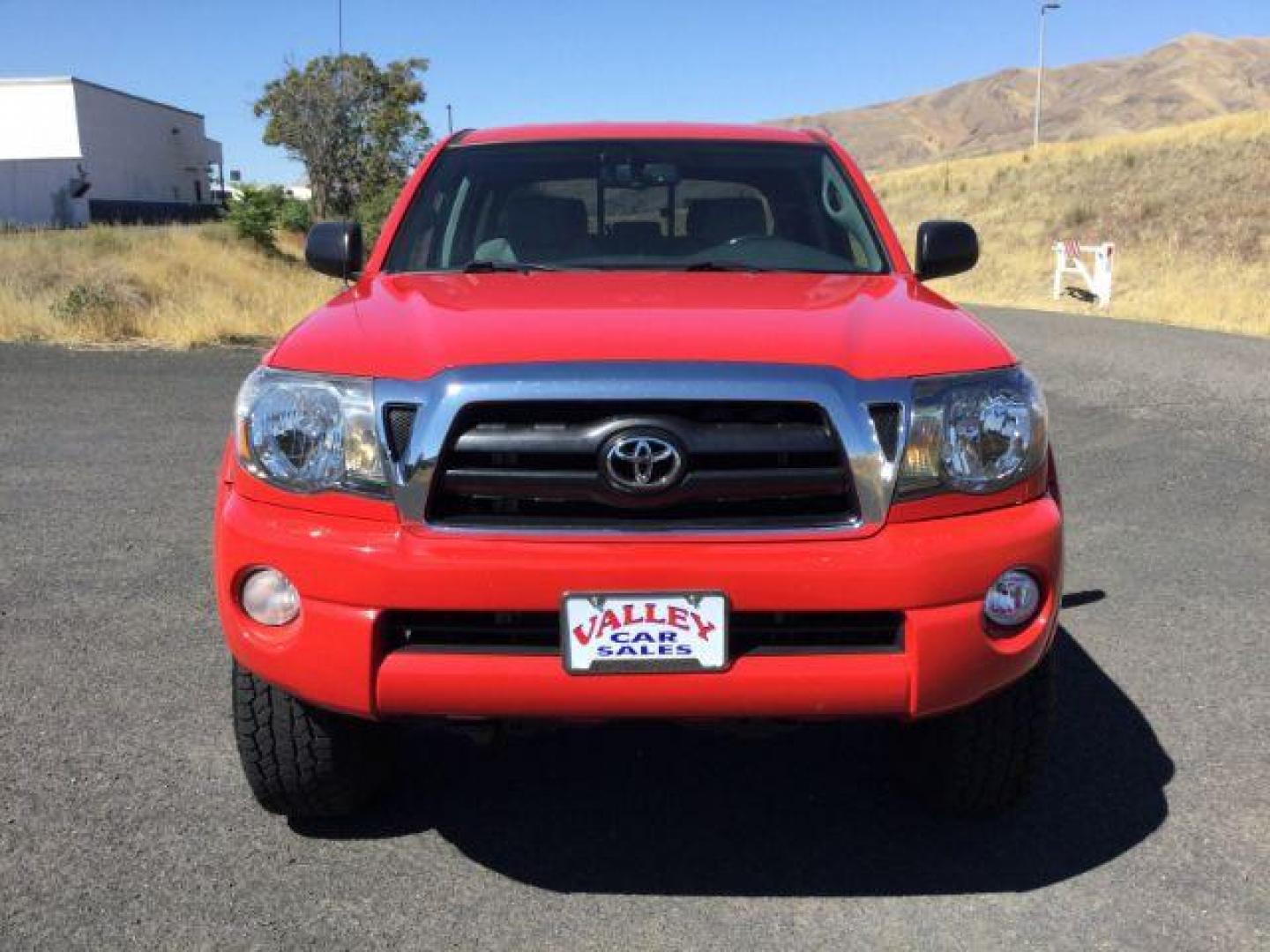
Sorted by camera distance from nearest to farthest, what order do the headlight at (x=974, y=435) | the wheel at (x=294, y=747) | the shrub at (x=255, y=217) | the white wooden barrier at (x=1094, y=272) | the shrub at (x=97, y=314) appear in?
the headlight at (x=974, y=435) → the wheel at (x=294, y=747) → the shrub at (x=97, y=314) → the white wooden barrier at (x=1094, y=272) → the shrub at (x=255, y=217)

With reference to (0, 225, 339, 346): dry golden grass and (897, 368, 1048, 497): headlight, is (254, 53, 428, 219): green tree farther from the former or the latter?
(897, 368, 1048, 497): headlight

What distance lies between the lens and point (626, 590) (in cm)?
225

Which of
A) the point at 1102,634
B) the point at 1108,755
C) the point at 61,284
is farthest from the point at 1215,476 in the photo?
the point at 61,284

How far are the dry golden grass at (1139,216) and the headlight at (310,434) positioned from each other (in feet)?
48.7

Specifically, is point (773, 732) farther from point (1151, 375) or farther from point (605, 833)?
point (1151, 375)

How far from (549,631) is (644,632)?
0.61ft

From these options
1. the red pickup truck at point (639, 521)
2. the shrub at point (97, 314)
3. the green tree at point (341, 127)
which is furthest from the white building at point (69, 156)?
the red pickup truck at point (639, 521)

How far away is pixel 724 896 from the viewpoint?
2600 mm

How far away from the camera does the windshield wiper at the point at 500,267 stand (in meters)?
3.42

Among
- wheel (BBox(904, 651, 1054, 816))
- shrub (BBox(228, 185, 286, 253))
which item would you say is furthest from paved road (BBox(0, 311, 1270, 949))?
shrub (BBox(228, 185, 286, 253))

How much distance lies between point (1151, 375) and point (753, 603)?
9634mm

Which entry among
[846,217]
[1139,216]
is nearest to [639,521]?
[846,217]

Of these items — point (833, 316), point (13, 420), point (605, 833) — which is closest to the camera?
point (833, 316)

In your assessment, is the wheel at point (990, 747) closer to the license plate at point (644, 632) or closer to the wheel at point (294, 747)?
the license plate at point (644, 632)
